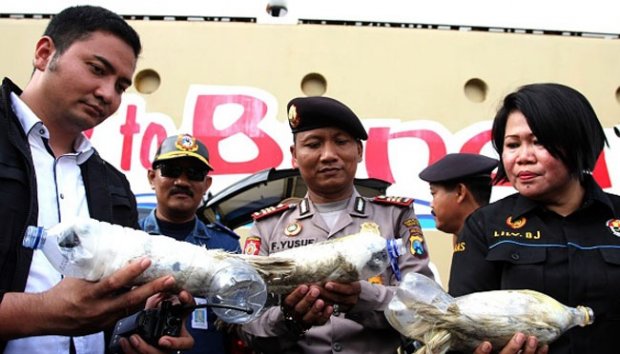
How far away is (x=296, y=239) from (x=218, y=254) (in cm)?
72

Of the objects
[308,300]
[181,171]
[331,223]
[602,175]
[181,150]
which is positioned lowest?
[308,300]

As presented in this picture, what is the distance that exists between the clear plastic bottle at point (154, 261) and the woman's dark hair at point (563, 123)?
91cm

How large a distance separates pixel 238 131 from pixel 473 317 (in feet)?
16.7

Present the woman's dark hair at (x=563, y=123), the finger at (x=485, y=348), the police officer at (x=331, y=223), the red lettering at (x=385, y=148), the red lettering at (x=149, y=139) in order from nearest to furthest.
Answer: the finger at (x=485, y=348)
the woman's dark hair at (x=563, y=123)
the police officer at (x=331, y=223)
the red lettering at (x=385, y=148)
the red lettering at (x=149, y=139)

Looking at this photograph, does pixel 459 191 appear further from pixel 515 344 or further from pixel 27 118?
pixel 27 118

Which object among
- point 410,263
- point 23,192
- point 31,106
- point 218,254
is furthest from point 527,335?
point 31,106

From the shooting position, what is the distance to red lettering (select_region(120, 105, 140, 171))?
6.34 m

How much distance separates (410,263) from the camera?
1942mm

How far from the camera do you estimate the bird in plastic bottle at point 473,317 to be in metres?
1.42

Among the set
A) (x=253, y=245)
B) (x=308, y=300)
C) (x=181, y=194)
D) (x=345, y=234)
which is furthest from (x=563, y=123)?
(x=181, y=194)

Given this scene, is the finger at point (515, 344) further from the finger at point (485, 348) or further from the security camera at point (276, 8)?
the security camera at point (276, 8)

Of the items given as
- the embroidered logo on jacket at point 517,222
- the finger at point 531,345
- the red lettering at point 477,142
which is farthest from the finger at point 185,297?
the red lettering at point 477,142

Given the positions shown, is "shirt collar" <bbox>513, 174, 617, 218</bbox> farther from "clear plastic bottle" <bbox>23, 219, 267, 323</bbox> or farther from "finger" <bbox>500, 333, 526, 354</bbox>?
"clear plastic bottle" <bbox>23, 219, 267, 323</bbox>

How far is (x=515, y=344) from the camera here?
4.58 ft
